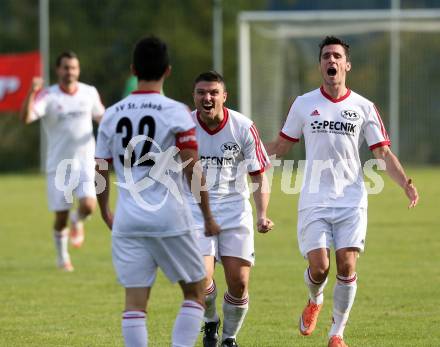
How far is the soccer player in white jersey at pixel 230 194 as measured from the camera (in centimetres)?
827

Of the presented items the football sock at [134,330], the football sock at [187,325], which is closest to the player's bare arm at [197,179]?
the football sock at [187,325]

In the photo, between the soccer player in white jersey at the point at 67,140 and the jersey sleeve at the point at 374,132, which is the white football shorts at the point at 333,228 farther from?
the soccer player in white jersey at the point at 67,140

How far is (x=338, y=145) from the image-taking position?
856 centimetres

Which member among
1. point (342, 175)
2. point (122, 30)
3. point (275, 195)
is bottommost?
point (275, 195)

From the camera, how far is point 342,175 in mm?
8602

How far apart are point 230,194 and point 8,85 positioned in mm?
23737

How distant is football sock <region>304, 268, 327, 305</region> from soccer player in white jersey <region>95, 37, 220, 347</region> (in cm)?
225

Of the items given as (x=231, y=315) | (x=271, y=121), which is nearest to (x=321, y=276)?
(x=231, y=315)

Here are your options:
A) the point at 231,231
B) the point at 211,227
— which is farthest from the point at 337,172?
the point at 211,227

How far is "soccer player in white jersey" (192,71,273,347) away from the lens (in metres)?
8.27

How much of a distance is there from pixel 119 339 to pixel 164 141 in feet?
9.05

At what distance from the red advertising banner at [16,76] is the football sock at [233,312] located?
76.6 feet

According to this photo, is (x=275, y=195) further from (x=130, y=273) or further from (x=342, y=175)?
(x=130, y=273)

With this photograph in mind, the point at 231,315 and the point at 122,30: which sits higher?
the point at 122,30
